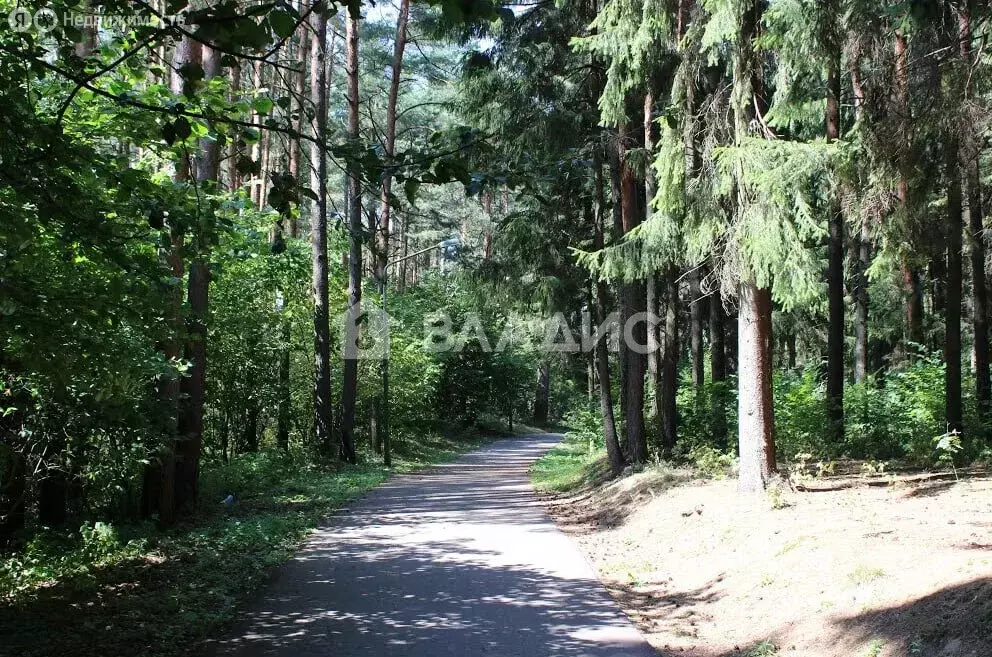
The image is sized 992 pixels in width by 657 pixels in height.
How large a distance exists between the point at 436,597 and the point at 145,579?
9.24ft

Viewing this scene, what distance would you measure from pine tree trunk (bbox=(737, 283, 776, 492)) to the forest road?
250cm

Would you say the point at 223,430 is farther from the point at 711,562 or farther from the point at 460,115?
the point at 711,562

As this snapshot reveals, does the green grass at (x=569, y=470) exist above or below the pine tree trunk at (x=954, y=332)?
below

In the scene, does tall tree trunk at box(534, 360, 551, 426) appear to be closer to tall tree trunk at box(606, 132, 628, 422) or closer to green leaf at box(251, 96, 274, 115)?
tall tree trunk at box(606, 132, 628, 422)

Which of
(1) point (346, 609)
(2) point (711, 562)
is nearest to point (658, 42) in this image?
(2) point (711, 562)

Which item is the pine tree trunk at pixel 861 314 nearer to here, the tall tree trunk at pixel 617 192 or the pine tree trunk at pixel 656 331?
the pine tree trunk at pixel 656 331

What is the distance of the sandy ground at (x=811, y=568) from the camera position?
4980mm

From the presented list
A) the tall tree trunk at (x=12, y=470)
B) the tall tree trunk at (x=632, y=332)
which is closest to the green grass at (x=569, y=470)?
the tall tree trunk at (x=632, y=332)

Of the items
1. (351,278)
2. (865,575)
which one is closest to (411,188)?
(865,575)

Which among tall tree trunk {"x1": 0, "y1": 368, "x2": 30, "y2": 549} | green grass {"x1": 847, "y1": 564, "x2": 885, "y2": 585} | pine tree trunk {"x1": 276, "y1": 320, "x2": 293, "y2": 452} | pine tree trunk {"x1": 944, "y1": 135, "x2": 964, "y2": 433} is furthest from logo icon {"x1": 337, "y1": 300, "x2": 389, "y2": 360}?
green grass {"x1": 847, "y1": 564, "x2": 885, "y2": 585}

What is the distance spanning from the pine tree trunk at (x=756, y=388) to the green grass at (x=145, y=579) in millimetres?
5664

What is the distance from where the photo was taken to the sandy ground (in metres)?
4.98

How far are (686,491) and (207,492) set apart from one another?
7.90 meters

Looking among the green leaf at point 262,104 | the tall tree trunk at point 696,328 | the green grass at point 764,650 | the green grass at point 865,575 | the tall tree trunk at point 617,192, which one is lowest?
the green grass at point 764,650
